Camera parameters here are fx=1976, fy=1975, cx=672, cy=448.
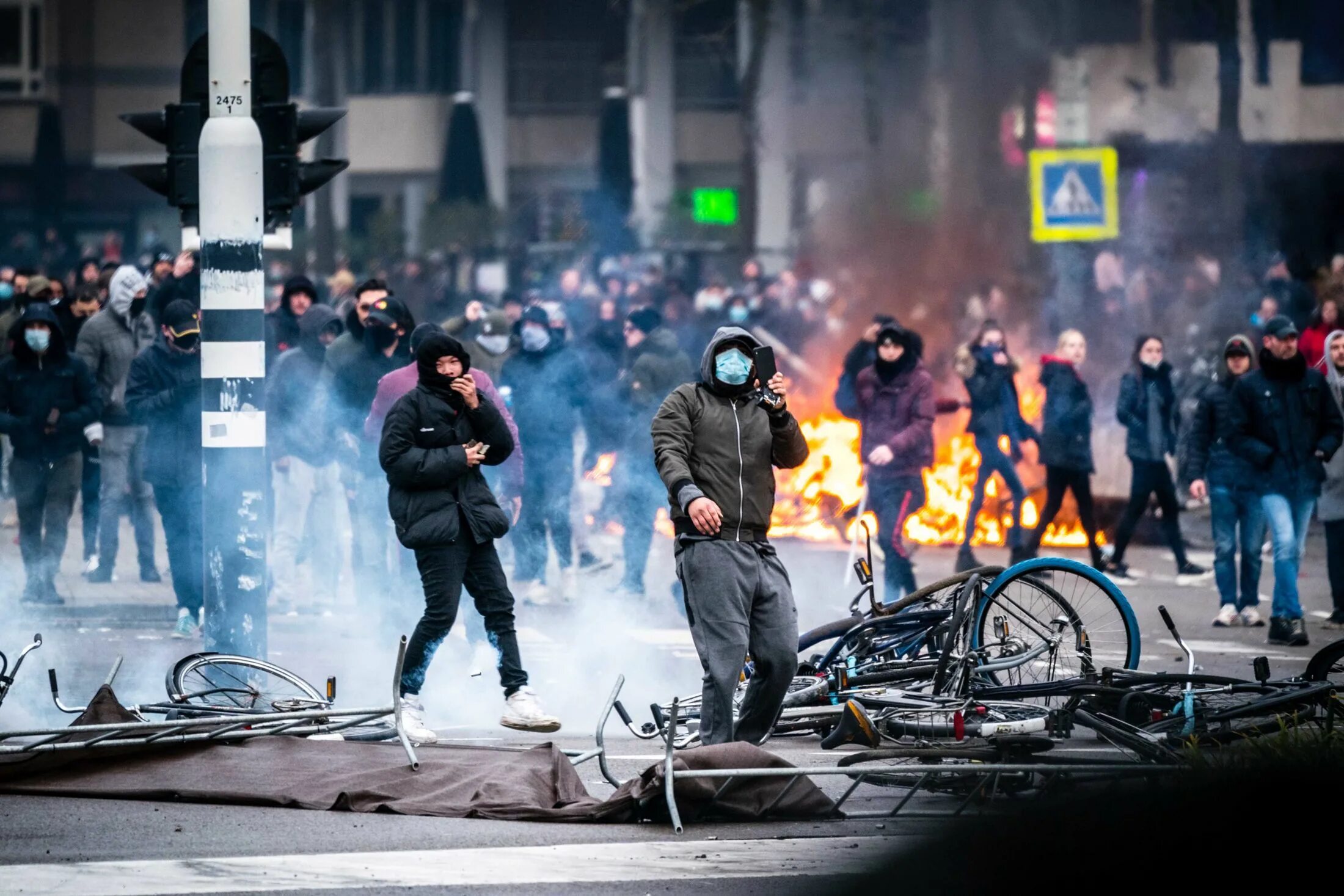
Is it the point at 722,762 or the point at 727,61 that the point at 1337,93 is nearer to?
the point at 727,61

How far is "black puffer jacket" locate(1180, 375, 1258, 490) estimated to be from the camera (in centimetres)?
1191

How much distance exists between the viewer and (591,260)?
3250 centimetres

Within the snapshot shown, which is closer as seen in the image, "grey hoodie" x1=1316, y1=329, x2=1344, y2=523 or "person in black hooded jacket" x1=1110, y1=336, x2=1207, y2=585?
"grey hoodie" x1=1316, y1=329, x2=1344, y2=523

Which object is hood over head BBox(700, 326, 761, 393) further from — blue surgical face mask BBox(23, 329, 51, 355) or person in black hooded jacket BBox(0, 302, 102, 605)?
blue surgical face mask BBox(23, 329, 51, 355)

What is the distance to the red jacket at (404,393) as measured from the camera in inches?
370

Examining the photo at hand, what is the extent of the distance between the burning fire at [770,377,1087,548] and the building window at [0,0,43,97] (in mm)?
29540

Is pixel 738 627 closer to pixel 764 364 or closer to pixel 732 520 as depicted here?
pixel 732 520

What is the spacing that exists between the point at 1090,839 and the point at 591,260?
29.7m

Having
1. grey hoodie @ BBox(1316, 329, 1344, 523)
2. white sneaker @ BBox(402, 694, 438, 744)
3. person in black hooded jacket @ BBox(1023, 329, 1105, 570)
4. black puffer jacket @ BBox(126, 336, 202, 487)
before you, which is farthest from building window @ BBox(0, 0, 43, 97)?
white sneaker @ BBox(402, 694, 438, 744)

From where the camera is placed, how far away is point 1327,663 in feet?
24.9

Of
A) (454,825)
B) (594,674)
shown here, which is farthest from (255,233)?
(454,825)

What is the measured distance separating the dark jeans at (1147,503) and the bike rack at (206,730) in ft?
24.8

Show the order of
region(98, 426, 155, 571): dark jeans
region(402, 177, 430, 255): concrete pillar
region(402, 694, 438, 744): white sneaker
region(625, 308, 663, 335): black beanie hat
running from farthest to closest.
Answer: region(402, 177, 430, 255): concrete pillar
region(625, 308, 663, 335): black beanie hat
region(98, 426, 155, 571): dark jeans
region(402, 694, 438, 744): white sneaker

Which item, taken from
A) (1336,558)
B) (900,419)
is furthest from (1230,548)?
(900,419)
